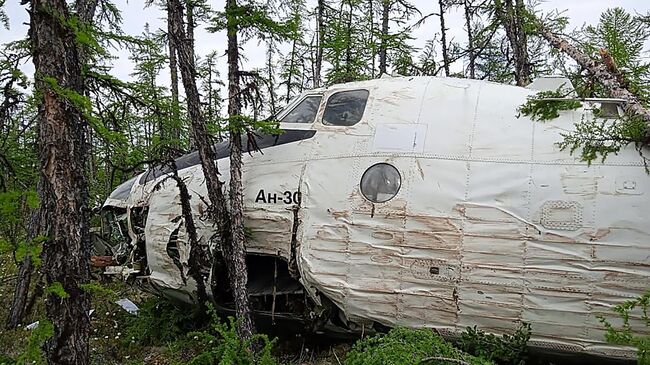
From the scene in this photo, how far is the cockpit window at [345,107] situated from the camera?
739cm

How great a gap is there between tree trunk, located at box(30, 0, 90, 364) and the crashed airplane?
2.48 metres

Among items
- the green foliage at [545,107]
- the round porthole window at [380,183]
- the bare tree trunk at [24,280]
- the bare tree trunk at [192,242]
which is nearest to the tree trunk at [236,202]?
the bare tree trunk at [192,242]

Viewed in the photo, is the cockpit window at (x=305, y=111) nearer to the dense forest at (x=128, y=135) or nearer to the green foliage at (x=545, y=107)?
the dense forest at (x=128, y=135)

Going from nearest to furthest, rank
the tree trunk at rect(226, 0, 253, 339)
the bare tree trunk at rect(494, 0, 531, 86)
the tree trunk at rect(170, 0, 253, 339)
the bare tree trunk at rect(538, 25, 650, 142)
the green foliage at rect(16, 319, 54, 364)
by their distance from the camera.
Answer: the green foliage at rect(16, 319, 54, 364) < the bare tree trunk at rect(538, 25, 650, 142) < the tree trunk at rect(226, 0, 253, 339) < the tree trunk at rect(170, 0, 253, 339) < the bare tree trunk at rect(494, 0, 531, 86)

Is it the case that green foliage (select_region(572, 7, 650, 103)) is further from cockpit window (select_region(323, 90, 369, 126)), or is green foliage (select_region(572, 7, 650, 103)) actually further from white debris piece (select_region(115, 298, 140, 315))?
white debris piece (select_region(115, 298, 140, 315))

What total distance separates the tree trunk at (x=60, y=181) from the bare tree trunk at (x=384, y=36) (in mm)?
13579

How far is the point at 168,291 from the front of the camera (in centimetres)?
854

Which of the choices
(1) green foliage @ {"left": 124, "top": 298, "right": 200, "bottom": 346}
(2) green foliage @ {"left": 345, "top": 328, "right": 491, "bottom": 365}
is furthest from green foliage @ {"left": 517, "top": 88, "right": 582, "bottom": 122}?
(1) green foliage @ {"left": 124, "top": 298, "right": 200, "bottom": 346}

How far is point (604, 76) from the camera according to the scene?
6.85 meters

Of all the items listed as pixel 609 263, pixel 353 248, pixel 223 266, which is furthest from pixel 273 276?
pixel 609 263

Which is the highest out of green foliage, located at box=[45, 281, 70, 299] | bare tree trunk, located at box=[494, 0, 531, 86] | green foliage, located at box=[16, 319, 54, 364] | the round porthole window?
bare tree trunk, located at box=[494, 0, 531, 86]

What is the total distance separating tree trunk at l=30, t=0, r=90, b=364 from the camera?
5188mm

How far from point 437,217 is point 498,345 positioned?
5.08ft

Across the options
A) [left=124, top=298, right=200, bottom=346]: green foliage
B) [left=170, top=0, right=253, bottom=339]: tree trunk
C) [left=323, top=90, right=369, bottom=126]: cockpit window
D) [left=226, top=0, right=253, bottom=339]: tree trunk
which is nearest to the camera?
[left=226, top=0, right=253, bottom=339]: tree trunk
